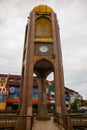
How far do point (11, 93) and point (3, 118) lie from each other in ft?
89.0

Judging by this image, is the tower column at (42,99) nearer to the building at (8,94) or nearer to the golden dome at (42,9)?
the golden dome at (42,9)

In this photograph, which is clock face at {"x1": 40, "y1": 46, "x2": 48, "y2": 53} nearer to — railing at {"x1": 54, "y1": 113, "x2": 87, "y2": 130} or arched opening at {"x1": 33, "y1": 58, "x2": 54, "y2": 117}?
arched opening at {"x1": 33, "y1": 58, "x2": 54, "y2": 117}

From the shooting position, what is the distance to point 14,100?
128ft

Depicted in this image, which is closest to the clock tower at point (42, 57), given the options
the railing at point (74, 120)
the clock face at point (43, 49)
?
the clock face at point (43, 49)

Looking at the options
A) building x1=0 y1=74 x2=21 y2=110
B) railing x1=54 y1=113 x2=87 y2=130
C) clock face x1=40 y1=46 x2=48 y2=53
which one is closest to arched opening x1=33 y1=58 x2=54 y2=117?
clock face x1=40 y1=46 x2=48 y2=53

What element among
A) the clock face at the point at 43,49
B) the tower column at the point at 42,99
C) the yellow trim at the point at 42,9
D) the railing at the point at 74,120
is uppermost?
the yellow trim at the point at 42,9

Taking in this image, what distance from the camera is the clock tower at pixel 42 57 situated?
16.9 m

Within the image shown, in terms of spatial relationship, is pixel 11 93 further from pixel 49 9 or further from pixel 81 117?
pixel 81 117

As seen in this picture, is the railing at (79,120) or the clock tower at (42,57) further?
A: the clock tower at (42,57)

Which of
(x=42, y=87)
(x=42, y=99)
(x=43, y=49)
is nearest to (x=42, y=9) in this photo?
(x=43, y=49)

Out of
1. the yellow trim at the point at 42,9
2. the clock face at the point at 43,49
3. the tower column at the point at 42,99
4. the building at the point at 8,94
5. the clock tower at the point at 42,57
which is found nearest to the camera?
the clock tower at the point at 42,57

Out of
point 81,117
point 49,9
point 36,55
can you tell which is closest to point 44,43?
point 36,55

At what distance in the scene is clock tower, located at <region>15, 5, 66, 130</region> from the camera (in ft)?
55.6

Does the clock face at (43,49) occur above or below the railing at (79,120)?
above
